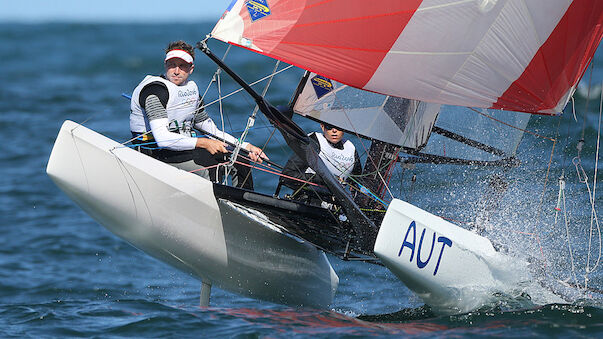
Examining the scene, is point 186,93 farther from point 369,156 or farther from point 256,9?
point 369,156

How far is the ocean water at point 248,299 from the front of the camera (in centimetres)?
334

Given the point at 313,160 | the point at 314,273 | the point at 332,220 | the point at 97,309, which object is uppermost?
the point at 313,160

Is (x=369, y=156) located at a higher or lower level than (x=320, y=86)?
lower

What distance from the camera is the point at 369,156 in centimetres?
407

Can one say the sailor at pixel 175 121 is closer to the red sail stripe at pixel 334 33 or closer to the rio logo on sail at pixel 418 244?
the red sail stripe at pixel 334 33

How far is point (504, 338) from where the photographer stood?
298 centimetres

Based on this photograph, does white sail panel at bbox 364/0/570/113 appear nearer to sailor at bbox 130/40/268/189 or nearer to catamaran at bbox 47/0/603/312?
catamaran at bbox 47/0/603/312

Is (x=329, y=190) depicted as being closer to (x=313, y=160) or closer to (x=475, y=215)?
(x=313, y=160)

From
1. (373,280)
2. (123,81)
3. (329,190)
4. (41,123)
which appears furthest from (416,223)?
(123,81)

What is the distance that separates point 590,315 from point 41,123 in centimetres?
822

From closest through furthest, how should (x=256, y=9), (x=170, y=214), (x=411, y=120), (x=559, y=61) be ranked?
(x=256, y=9) < (x=559, y=61) < (x=170, y=214) < (x=411, y=120)

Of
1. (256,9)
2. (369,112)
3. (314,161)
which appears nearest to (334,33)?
(256,9)

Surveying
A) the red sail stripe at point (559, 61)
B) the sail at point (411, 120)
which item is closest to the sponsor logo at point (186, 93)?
the sail at point (411, 120)

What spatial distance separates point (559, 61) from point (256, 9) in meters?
1.36
